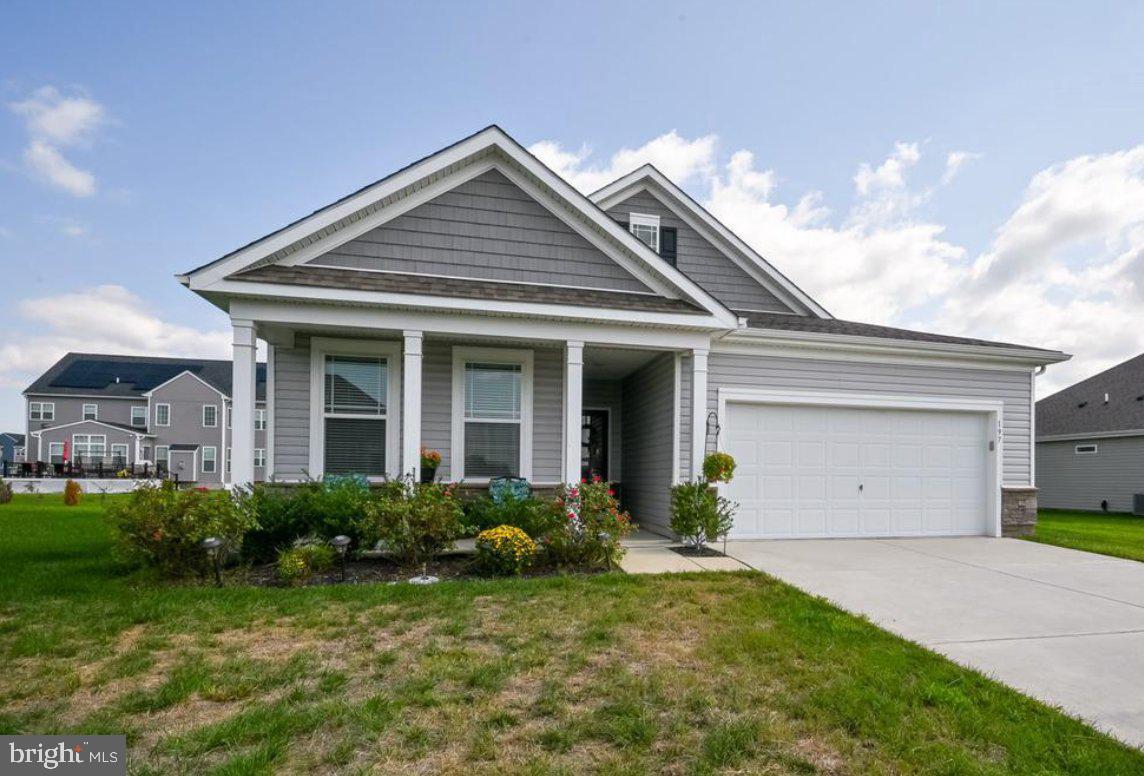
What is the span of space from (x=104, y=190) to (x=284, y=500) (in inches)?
382

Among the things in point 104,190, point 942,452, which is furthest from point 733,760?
point 104,190

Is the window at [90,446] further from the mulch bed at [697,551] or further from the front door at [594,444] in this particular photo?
the mulch bed at [697,551]

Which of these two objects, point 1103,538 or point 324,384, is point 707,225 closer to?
point 324,384

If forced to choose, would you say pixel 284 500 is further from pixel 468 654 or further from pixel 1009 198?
pixel 1009 198

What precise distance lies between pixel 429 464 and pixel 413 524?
205cm

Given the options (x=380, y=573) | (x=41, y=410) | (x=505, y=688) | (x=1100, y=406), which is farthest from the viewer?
(x=41, y=410)

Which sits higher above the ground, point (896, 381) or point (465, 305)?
point (465, 305)

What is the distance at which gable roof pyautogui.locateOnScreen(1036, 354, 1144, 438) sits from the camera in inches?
781

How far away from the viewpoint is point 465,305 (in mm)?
8008

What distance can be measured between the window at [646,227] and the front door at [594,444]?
3.73m

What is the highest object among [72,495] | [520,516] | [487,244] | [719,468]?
[487,244]

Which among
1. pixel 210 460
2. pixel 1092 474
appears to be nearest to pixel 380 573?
pixel 1092 474

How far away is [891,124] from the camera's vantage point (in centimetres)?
1183

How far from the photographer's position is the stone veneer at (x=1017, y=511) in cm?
1042
